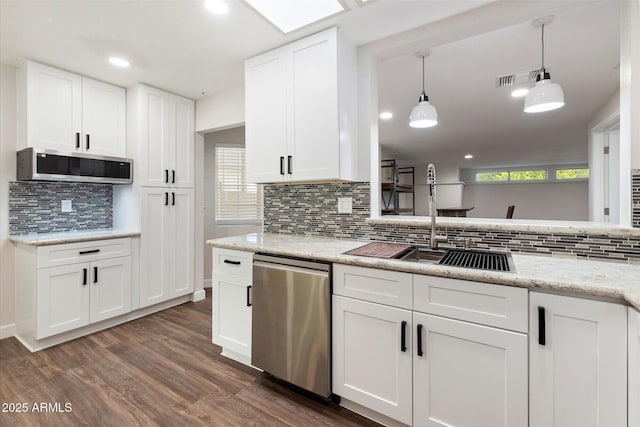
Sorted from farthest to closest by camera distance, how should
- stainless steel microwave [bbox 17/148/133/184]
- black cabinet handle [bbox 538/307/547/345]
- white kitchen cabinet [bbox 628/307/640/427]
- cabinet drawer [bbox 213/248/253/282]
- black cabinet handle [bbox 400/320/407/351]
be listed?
stainless steel microwave [bbox 17/148/133/184] < cabinet drawer [bbox 213/248/253/282] < black cabinet handle [bbox 400/320/407/351] < black cabinet handle [bbox 538/307/547/345] < white kitchen cabinet [bbox 628/307/640/427]

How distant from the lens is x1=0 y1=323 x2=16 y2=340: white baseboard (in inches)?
102

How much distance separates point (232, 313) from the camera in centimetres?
212

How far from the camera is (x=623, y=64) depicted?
5.00 feet

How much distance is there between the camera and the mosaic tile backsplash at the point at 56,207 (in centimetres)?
265

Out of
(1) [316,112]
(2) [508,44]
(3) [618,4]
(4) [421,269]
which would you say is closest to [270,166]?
(1) [316,112]

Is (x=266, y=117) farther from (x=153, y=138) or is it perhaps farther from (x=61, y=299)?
(x=61, y=299)

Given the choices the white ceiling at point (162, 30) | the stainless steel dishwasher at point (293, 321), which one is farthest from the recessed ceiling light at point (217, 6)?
the stainless steel dishwasher at point (293, 321)

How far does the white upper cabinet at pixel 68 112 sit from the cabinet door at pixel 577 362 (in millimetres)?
3652

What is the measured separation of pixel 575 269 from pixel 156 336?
3074 millimetres

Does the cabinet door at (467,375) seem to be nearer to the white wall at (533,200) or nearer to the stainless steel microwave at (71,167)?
the stainless steel microwave at (71,167)

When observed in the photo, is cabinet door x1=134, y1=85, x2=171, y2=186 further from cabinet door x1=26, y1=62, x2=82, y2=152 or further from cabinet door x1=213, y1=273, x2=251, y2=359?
cabinet door x1=213, y1=273, x2=251, y2=359

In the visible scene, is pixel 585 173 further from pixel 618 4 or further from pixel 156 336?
pixel 156 336

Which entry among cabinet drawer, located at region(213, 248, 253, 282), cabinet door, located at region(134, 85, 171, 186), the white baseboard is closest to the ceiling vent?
cabinet drawer, located at region(213, 248, 253, 282)

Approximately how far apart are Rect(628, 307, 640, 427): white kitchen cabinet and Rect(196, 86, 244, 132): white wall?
314 cm
